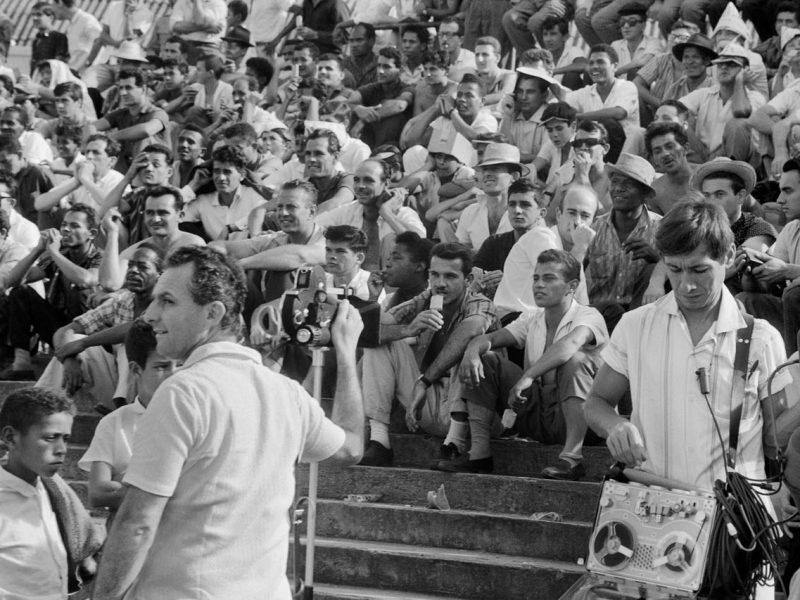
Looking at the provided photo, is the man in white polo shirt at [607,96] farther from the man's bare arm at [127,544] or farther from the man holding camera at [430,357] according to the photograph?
the man's bare arm at [127,544]

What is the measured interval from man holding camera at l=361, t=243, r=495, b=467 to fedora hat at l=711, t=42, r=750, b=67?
14.4 feet

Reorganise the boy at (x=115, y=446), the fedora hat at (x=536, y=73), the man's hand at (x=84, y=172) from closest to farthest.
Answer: the boy at (x=115, y=446), the man's hand at (x=84, y=172), the fedora hat at (x=536, y=73)

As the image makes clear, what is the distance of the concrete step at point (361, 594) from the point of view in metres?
7.09

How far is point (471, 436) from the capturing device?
8016 millimetres

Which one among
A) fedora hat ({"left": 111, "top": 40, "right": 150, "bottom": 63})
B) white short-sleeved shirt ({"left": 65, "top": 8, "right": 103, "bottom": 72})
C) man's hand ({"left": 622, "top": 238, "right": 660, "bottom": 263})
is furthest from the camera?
white short-sleeved shirt ({"left": 65, "top": 8, "right": 103, "bottom": 72})

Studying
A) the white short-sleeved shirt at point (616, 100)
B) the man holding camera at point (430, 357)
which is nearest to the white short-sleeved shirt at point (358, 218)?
the man holding camera at point (430, 357)

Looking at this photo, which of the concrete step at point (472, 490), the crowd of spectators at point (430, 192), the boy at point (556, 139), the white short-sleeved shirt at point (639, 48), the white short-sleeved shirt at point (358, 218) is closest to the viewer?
the concrete step at point (472, 490)

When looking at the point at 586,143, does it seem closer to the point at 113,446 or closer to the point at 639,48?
the point at 639,48

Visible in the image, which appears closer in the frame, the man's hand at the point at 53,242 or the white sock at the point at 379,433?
the white sock at the point at 379,433

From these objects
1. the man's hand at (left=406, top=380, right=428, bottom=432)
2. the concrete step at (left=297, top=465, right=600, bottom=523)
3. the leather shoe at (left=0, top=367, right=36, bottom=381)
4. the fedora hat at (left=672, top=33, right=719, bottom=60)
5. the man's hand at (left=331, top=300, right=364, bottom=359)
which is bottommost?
the concrete step at (left=297, top=465, right=600, bottom=523)

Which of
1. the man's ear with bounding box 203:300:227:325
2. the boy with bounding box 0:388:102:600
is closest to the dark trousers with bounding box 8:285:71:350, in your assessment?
the boy with bounding box 0:388:102:600

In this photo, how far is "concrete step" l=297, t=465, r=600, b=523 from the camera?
752 centimetres

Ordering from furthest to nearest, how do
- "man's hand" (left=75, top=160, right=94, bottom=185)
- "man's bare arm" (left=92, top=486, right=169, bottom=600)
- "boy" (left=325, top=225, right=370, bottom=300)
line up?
"man's hand" (left=75, top=160, right=94, bottom=185), "boy" (left=325, top=225, right=370, bottom=300), "man's bare arm" (left=92, top=486, right=169, bottom=600)

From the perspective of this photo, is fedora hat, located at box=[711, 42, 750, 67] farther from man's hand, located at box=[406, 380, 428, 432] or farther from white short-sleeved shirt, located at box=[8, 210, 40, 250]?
white short-sleeved shirt, located at box=[8, 210, 40, 250]
